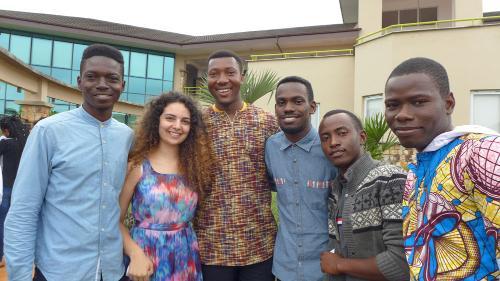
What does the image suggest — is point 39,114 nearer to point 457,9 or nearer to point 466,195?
point 466,195

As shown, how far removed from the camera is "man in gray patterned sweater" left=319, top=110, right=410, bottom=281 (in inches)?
78.8

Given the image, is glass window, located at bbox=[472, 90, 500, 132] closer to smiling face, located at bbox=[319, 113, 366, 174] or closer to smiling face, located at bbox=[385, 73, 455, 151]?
smiling face, located at bbox=[319, 113, 366, 174]

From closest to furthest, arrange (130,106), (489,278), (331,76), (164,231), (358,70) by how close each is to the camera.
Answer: (489,278) < (164,231) < (358,70) < (331,76) < (130,106)

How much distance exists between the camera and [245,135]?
2.95m

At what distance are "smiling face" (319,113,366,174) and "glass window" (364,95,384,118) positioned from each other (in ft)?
32.0

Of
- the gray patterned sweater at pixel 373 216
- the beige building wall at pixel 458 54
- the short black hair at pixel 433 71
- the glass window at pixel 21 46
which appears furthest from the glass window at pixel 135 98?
the short black hair at pixel 433 71

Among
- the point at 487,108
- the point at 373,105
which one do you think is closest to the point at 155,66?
the point at 373,105

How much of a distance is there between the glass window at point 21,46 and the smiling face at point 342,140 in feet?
69.2

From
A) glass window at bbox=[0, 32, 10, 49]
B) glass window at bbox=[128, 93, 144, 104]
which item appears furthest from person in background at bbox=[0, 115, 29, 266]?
glass window at bbox=[0, 32, 10, 49]

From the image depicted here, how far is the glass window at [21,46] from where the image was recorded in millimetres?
19422

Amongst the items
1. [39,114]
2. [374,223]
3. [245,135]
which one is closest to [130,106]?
[39,114]

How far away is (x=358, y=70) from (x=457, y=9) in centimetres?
454

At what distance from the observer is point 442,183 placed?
4.72ft

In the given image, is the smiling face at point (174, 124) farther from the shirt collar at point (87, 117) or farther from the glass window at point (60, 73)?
the glass window at point (60, 73)
